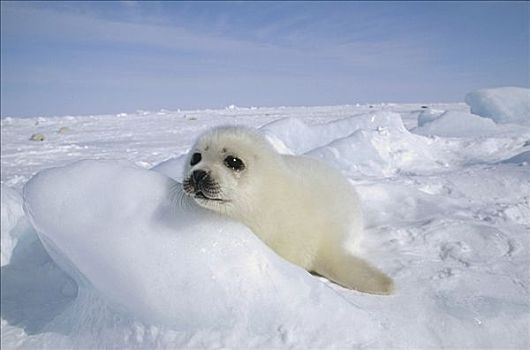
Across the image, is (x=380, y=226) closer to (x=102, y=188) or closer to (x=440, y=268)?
(x=440, y=268)

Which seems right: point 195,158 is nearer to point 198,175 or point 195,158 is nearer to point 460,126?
point 198,175

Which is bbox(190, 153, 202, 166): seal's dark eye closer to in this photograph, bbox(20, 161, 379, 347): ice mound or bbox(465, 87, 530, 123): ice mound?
bbox(20, 161, 379, 347): ice mound

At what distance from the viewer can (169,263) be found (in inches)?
60.9

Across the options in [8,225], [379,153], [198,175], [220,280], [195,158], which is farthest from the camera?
[379,153]

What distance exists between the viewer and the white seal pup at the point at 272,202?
1694 millimetres

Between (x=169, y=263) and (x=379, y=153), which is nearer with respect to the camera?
(x=169, y=263)

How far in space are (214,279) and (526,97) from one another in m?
5.87

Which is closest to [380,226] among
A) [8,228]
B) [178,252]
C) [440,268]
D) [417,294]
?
[440,268]

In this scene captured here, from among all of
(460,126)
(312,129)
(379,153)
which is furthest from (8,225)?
(460,126)

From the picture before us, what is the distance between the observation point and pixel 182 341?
1396 mm

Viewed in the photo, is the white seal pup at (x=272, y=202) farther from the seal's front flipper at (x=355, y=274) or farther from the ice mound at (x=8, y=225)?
the ice mound at (x=8, y=225)

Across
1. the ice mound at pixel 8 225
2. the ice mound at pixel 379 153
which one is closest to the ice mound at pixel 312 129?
the ice mound at pixel 379 153

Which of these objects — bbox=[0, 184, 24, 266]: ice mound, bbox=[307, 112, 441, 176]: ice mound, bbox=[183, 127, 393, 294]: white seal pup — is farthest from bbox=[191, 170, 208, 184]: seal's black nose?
bbox=[307, 112, 441, 176]: ice mound

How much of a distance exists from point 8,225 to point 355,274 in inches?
91.4
